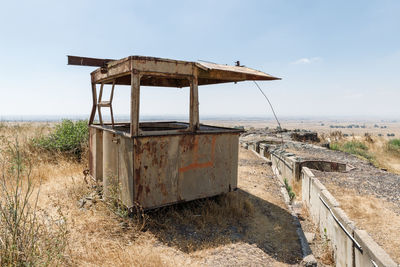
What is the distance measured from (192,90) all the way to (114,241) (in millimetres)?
2705

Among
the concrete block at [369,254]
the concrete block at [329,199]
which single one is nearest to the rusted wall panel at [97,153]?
the concrete block at [329,199]

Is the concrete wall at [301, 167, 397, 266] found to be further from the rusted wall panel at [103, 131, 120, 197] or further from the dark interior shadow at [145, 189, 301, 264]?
the rusted wall panel at [103, 131, 120, 197]

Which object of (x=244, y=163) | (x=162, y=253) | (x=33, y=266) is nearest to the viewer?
(x=33, y=266)

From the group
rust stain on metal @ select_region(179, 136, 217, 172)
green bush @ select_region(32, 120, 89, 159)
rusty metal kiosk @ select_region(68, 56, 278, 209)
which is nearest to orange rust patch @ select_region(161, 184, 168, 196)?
rusty metal kiosk @ select_region(68, 56, 278, 209)

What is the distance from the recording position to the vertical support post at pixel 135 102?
3795mm

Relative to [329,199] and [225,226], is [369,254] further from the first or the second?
[225,226]

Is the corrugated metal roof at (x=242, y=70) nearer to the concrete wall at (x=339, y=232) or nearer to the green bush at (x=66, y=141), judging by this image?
the concrete wall at (x=339, y=232)

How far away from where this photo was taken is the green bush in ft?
26.7

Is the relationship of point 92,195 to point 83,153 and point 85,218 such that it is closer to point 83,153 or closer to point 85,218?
point 85,218

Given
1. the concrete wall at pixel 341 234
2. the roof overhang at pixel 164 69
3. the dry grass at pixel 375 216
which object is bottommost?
the dry grass at pixel 375 216

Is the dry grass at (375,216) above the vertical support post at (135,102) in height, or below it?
below

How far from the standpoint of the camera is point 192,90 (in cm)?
438

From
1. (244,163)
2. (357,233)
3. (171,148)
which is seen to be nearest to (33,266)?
(171,148)

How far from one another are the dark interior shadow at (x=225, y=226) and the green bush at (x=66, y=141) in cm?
498
